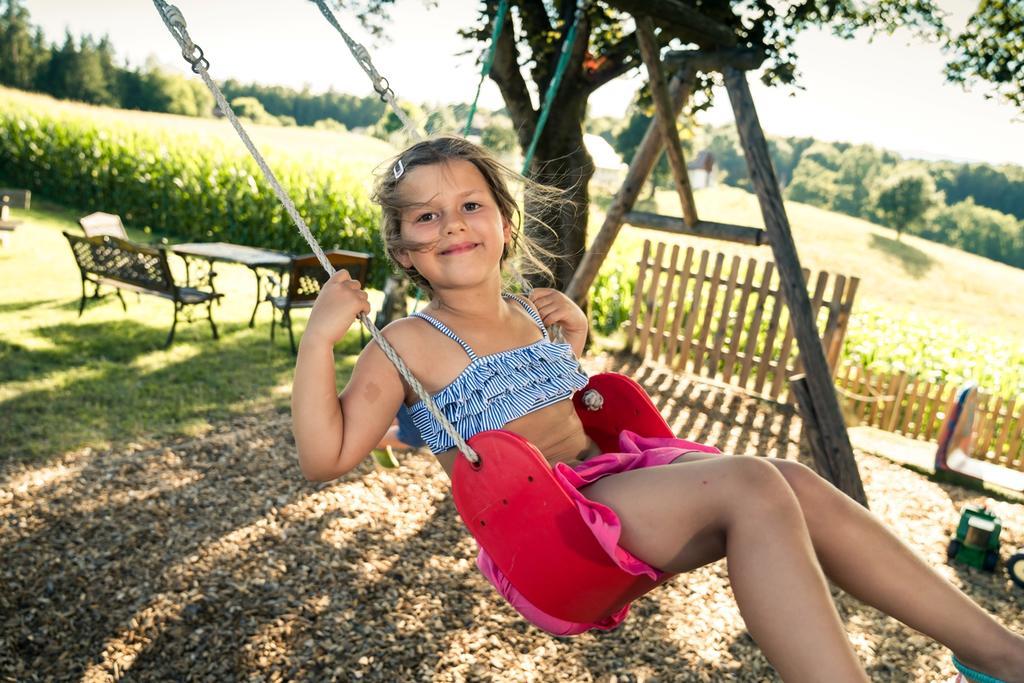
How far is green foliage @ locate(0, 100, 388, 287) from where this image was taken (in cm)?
1189

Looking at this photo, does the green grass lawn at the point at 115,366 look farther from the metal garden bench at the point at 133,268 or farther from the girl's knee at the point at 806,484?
the girl's knee at the point at 806,484

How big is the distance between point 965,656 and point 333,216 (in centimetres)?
1130

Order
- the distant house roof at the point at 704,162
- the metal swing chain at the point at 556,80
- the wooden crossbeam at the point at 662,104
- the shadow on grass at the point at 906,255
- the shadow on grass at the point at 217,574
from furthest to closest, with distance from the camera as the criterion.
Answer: the distant house roof at the point at 704,162
the shadow on grass at the point at 906,255
the wooden crossbeam at the point at 662,104
the metal swing chain at the point at 556,80
the shadow on grass at the point at 217,574

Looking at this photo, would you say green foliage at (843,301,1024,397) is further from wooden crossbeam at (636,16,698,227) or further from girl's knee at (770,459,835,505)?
girl's knee at (770,459,835,505)

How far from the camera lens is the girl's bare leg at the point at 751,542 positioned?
1230 millimetres

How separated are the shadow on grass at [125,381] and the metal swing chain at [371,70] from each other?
2.89 meters

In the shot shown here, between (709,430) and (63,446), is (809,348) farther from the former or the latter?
(63,446)

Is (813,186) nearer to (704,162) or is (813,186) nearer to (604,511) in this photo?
(704,162)

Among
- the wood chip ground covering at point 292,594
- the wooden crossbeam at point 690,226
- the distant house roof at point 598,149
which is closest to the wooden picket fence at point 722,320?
the distant house roof at point 598,149

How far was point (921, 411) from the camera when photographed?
617 cm

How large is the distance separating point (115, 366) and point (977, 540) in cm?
553

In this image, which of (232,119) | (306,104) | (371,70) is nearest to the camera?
(232,119)

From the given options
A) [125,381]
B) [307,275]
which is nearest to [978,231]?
[307,275]

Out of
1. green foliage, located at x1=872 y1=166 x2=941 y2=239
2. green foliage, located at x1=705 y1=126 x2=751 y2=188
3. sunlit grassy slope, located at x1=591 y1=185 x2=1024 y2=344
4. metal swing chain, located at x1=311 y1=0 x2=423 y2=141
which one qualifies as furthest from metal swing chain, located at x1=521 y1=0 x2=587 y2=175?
green foliage, located at x1=705 y1=126 x2=751 y2=188
